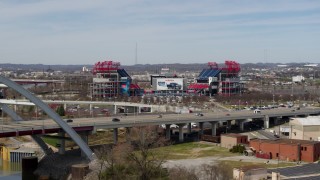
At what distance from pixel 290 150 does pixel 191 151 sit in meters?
9.87

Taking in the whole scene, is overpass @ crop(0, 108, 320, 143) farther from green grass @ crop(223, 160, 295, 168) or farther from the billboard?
the billboard

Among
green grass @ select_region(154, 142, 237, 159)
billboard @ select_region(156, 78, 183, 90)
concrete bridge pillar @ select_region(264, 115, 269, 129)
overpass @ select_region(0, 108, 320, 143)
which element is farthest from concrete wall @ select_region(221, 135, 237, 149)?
billboard @ select_region(156, 78, 183, 90)

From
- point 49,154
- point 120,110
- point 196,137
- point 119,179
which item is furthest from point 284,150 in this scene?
point 120,110

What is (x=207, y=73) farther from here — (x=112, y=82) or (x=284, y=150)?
(x=284, y=150)

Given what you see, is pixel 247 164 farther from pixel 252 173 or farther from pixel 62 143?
pixel 62 143

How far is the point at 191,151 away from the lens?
4759cm

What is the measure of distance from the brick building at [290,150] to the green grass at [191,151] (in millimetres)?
3213

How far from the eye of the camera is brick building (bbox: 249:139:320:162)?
1631 inches

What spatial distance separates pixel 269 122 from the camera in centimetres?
6531

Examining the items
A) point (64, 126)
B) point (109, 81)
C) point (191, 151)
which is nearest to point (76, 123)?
point (64, 126)

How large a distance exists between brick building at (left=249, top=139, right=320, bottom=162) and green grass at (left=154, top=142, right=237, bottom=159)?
3.21 metres

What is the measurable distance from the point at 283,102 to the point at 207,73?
18159mm

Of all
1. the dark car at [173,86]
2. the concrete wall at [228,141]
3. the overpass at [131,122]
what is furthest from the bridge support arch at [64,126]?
the dark car at [173,86]

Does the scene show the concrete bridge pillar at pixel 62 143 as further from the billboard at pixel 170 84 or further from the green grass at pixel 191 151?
the billboard at pixel 170 84
